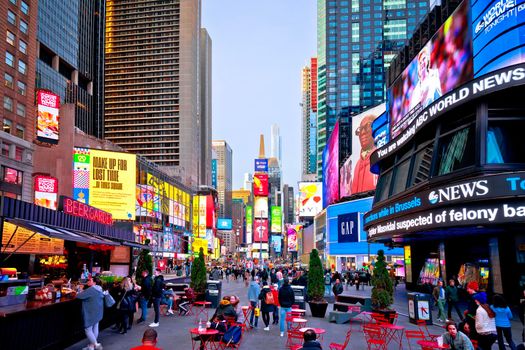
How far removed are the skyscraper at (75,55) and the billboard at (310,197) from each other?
6063 centimetres

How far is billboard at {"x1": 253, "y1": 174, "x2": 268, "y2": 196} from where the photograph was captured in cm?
11119

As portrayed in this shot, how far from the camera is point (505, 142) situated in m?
21.2

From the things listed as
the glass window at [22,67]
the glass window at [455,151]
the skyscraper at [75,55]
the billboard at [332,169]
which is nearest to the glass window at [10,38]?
the glass window at [22,67]

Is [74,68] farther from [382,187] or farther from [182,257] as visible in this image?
[382,187]

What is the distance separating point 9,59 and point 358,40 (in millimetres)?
137795

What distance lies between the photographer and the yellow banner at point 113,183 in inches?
2729

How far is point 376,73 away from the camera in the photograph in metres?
176

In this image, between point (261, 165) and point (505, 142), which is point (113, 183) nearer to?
point (261, 165)

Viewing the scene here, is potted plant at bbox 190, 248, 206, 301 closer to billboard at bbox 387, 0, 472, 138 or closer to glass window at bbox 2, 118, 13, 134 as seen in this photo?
billboard at bbox 387, 0, 472, 138

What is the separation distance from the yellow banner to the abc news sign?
52.4 metres

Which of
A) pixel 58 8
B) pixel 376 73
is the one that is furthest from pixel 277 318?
pixel 376 73

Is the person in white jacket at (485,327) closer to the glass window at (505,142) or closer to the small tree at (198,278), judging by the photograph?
the glass window at (505,142)

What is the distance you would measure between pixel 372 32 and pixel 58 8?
102 metres

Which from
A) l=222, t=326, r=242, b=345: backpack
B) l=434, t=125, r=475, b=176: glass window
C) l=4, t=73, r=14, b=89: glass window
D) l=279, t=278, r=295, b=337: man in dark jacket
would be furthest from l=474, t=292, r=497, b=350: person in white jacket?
l=4, t=73, r=14, b=89: glass window
